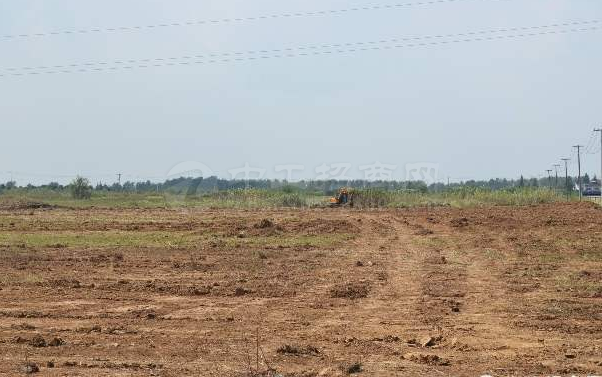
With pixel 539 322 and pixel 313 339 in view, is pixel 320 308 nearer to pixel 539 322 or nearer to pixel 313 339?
pixel 313 339

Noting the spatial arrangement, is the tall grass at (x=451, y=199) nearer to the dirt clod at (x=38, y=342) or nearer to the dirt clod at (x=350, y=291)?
the dirt clod at (x=350, y=291)

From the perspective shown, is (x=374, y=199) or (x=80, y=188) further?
(x=80, y=188)

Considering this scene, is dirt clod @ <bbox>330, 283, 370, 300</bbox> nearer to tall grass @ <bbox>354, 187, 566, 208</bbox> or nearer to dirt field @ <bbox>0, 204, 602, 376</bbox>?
dirt field @ <bbox>0, 204, 602, 376</bbox>

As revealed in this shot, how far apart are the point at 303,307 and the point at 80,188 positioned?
65.5m

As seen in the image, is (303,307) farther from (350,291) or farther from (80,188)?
(80,188)

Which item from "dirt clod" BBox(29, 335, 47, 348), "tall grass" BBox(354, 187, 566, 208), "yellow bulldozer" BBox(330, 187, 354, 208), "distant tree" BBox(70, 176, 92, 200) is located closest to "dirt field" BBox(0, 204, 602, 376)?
"dirt clod" BBox(29, 335, 47, 348)

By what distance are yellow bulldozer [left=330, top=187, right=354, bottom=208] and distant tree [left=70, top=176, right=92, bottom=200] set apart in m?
30.8

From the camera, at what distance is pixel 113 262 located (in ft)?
58.7

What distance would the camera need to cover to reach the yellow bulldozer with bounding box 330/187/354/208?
50966 mm

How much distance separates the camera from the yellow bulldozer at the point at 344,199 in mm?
50966

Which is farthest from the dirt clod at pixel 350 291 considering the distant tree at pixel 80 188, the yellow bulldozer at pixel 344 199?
the distant tree at pixel 80 188

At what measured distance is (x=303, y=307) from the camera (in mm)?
11430

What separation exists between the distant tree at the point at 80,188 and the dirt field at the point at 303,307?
50.4 metres

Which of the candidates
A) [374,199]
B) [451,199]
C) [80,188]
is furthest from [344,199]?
[80,188]
